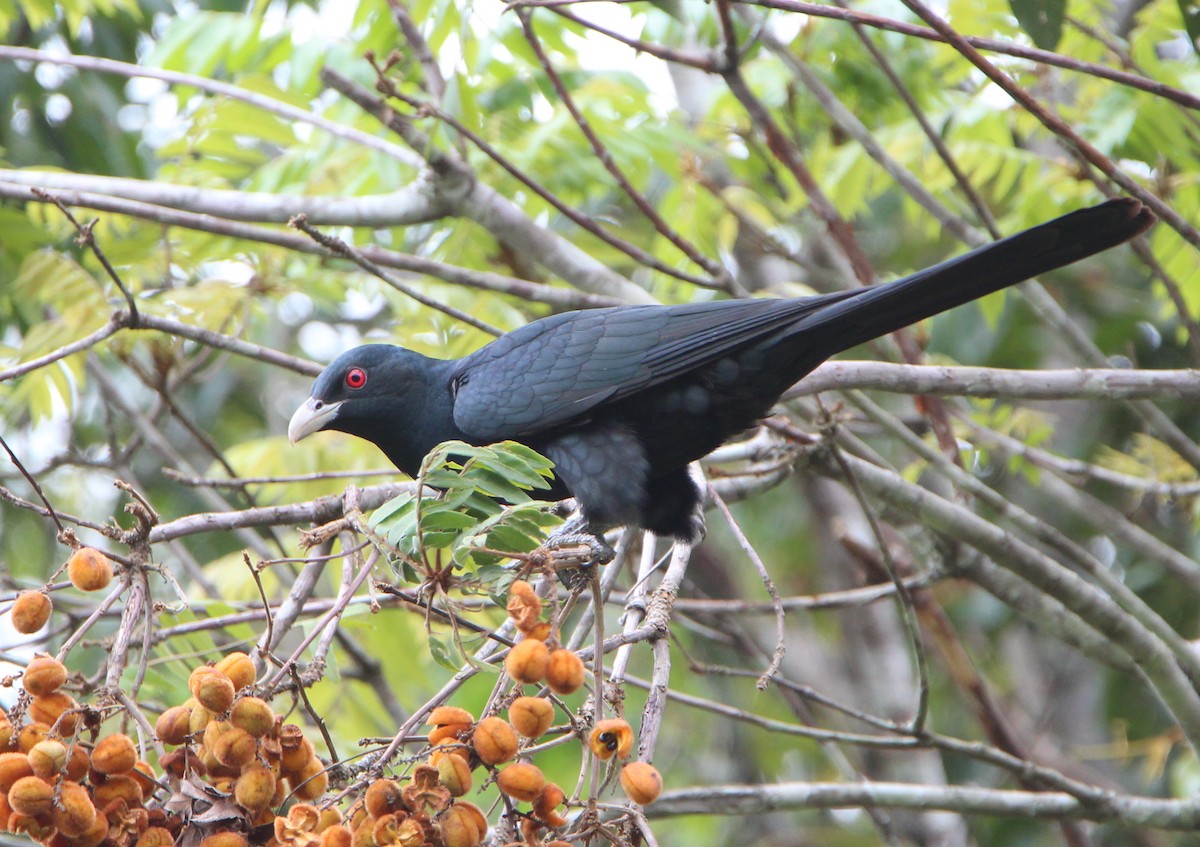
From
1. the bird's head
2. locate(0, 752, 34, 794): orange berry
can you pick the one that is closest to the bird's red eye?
the bird's head

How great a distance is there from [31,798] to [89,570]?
19.2 inches

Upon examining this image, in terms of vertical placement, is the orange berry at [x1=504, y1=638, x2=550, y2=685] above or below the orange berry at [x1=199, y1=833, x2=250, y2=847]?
above

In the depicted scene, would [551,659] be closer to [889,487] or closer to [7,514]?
[889,487]

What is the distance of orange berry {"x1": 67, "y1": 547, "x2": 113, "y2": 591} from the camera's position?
2.41 metres

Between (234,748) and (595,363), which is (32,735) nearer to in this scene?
(234,748)

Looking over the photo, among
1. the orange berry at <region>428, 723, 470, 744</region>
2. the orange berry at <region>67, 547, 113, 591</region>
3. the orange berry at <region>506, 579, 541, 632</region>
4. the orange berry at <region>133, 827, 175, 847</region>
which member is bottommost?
the orange berry at <region>133, 827, 175, 847</region>

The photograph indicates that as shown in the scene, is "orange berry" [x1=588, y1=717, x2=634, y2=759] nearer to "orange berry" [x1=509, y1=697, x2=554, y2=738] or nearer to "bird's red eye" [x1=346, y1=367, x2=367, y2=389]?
"orange berry" [x1=509, y1=697, x2=554, y2=738]

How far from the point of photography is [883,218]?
887cm

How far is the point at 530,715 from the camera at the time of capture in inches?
84.8

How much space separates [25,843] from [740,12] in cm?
465

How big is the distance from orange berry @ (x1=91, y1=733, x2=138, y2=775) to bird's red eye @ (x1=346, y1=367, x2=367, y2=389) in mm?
2532

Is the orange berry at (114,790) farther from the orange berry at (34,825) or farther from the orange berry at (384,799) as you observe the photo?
the orange berry at (384,799)

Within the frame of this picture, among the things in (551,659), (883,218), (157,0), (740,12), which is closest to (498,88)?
(740,12)

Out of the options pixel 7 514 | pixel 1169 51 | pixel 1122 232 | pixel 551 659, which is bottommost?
pixel 7 514
